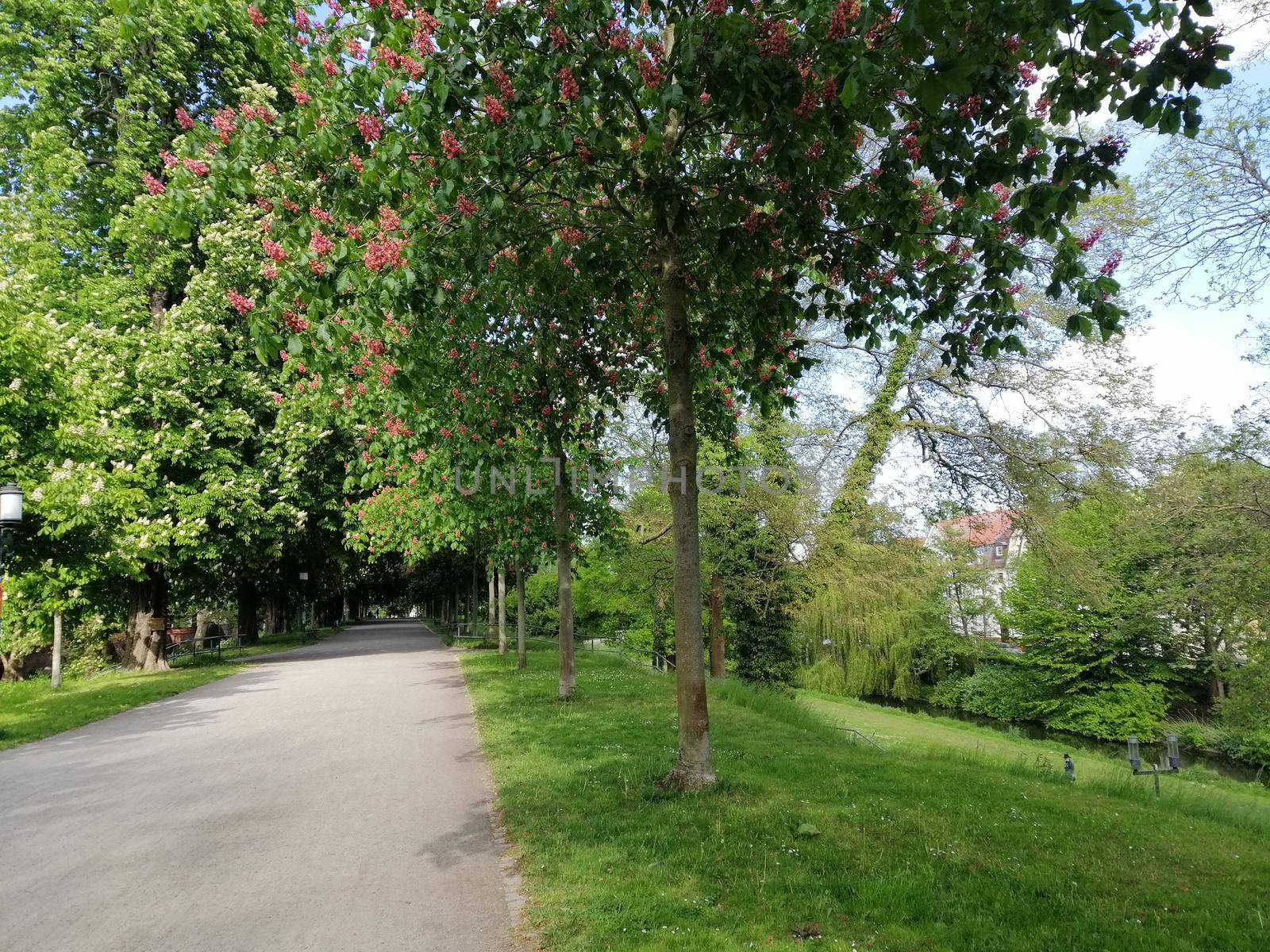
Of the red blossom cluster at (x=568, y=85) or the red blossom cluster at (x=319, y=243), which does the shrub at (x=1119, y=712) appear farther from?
the red blossom cluster at (x=319, y=243)

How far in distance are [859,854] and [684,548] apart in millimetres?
2837

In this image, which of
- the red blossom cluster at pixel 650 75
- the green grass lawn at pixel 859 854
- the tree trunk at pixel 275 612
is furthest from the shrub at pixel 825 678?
the tree trunk at pixel 275 612

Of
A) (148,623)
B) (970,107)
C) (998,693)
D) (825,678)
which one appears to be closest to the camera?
(970,107)

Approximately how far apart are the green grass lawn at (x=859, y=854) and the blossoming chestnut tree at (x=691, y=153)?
1.13 m

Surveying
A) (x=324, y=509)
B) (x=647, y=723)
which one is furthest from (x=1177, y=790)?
(x=324, y=509)

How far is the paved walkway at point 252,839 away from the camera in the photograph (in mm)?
4312

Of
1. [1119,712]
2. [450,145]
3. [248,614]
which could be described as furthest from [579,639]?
[450,145]

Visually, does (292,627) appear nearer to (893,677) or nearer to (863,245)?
(893,677)

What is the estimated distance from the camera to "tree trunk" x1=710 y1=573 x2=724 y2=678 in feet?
70.8

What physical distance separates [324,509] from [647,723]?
54.7 feet

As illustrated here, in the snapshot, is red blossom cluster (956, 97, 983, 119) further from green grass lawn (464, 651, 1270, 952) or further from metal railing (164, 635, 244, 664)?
metal railing (164, 635, 244, 664)

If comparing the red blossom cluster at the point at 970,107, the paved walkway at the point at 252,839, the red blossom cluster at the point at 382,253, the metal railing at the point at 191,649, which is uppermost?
the red blossom cluster at the point at 970,107

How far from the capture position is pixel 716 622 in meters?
21.8

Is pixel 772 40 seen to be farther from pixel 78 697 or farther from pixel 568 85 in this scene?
pixel 78 697
